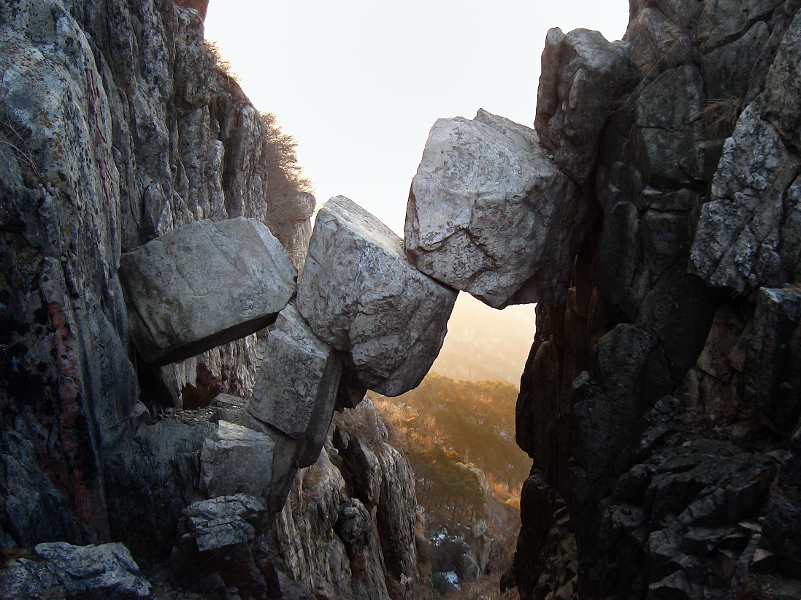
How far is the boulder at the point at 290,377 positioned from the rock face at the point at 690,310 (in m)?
4.20

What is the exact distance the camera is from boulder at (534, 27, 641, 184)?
7.92 metres

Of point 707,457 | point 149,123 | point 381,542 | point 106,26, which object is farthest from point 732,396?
point 381,542

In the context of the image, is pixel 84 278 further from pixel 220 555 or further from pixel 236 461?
pixel 220 555

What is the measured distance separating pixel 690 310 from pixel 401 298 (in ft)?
13.2

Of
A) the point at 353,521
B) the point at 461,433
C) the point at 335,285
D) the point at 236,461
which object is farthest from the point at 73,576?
the point at 461,433

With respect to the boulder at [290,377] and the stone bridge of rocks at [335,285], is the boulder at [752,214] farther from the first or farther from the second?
the boulder at [290,377]

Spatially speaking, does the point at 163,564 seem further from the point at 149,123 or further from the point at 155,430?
the point at 149,123

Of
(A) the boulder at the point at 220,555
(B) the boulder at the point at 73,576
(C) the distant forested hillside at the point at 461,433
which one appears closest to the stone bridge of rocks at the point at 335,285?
(A) the boulder at the point at 220,555

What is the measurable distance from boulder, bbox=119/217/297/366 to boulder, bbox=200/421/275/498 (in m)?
1.51

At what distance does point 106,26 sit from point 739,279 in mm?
9253

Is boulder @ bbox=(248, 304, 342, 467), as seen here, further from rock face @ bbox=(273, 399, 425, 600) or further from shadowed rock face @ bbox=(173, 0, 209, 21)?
shadowed rock face @ bbox=(173, 0, 209, 21)

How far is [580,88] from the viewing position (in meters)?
8.00

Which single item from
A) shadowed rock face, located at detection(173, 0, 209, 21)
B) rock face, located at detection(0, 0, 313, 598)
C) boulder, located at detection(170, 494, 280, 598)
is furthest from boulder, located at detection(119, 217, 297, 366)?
shadowed rock face, located at detection(173, 0, 209, 21)

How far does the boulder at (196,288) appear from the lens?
7.82 meters
